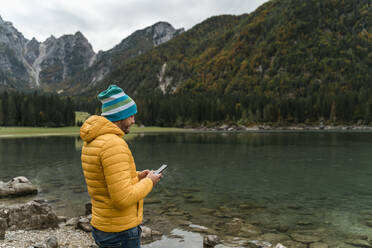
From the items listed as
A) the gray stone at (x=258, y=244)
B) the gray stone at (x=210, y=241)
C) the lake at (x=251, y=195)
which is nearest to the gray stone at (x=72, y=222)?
the lake at (x=251, y=195)

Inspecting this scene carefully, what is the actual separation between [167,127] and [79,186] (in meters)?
153

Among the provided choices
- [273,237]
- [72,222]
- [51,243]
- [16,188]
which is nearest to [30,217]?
[72,222]

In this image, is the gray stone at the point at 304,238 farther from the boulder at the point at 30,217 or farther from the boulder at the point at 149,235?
the boulder at the point at 30,217

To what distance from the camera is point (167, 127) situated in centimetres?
17800

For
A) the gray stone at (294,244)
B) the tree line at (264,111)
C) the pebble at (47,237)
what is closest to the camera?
the pebble at (47,237)

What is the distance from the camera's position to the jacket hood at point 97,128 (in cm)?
425

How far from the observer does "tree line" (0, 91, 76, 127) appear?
132625 mm

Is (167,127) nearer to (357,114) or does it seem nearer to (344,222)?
(357,114)

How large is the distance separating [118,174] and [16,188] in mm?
21480

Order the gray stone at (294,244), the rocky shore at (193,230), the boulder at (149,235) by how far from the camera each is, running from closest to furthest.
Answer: the rocky shore at (193,230) < the gray stone at (294,244) < the boulder at (149,235)

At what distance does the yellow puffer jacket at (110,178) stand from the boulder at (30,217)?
11.0 metres

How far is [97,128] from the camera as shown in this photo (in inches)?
168

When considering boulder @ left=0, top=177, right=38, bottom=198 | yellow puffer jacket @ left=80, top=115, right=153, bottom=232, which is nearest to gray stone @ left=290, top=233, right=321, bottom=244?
yellow puffer jacket @ left=80, top=115, right=153, bottom=232

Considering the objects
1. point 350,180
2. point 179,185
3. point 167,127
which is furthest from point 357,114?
point 179,185
